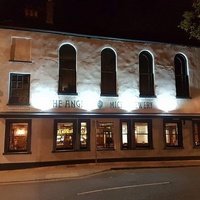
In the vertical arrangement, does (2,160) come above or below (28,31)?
below

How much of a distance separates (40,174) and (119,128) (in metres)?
6.32

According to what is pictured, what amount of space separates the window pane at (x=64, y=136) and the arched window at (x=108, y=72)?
3140 mm

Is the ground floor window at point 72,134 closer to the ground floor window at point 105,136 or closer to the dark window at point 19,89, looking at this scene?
the ground floor window at point 105,136

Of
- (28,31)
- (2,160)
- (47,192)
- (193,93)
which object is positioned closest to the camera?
(47,192)

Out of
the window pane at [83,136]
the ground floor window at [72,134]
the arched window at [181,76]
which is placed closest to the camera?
the ground floor window at [72,134]

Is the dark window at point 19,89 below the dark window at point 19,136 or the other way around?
the other way around

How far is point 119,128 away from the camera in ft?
65.0

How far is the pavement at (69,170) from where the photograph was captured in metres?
14.6

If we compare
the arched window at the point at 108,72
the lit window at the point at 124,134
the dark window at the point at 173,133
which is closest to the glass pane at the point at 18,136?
the arched window at the point at 108,72

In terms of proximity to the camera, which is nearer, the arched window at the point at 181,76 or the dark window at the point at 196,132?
the dark window at the point at 196,132

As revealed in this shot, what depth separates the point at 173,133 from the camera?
21.1 metres

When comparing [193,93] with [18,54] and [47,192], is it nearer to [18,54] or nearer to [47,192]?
[18,54]

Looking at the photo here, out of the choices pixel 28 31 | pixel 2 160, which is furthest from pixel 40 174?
pixel 28 31

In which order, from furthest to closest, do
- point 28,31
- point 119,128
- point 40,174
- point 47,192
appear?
point 119,128 < point 28,31 < point 40,174 < point 47,192
